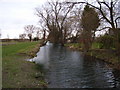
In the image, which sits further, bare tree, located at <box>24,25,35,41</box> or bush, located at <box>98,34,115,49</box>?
bare tree, located at <box>24,25,35,41</box>

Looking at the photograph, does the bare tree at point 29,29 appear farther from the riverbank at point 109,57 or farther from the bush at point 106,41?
the bush at point 106,41

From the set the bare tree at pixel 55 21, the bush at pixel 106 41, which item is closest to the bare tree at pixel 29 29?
the bare tree at pixel 55 21

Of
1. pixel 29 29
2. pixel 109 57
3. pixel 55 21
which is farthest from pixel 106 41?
pixel 29 29

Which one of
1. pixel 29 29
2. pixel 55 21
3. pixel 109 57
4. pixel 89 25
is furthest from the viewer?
pixel 29 29

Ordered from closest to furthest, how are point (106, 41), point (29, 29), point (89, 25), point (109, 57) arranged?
1. point (109, 57)
2. point (89, 25)
3. point (106, 41)
4. point (29, 29)

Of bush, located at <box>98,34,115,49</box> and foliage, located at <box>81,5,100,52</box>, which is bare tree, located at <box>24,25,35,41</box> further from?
bush, located at <box>98,34,115,49</box>

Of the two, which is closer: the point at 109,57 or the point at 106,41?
the point at 109,57

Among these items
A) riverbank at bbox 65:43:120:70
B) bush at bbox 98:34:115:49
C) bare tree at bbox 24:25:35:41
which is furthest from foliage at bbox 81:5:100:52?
bare tree at bbox 24:25:35:41

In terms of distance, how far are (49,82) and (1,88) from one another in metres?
4.01

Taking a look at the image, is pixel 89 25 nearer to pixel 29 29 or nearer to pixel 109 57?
pixel 109 57

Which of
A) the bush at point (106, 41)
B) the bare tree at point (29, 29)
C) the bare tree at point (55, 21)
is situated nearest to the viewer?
the bush at point (106, 41)

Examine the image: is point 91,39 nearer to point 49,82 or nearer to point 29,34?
point 49,82

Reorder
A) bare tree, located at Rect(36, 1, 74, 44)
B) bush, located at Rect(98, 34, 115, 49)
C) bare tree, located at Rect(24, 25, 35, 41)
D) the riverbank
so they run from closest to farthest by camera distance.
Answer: the riverbank, bush, located at Rect(98, 34, 115, 49), bare tree, located at Rect(36, 1, 74, 44), bare tree, located at Rect(24, 25, 35, 41)

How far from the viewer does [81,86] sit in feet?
38.6
